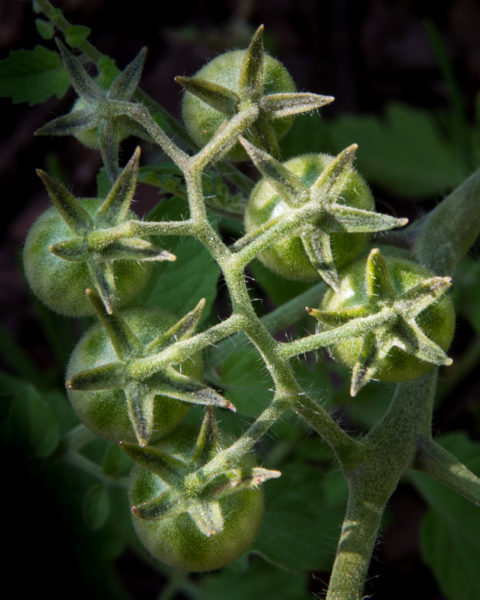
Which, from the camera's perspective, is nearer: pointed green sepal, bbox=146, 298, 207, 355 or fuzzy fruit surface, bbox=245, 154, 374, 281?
pointed green sepal, bbox=146, 298, 207, 355

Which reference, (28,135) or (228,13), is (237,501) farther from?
(228,13)

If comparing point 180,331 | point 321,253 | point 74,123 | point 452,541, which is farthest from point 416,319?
point 452,541

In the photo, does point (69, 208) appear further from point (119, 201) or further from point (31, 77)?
point (31, 77)

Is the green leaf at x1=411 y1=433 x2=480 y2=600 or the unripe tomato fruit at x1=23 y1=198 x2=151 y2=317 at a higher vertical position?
the unripe tomato fruit at x1=23 y1=198 x2=151 y2=317

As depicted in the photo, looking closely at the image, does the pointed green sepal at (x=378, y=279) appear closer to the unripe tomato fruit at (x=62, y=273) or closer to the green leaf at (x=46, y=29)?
the unripe tomato fruit at (x=62, y=273)

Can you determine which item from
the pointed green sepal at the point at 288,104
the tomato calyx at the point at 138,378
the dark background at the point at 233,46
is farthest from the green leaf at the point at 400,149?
the tomato calyx at the point at 138,378

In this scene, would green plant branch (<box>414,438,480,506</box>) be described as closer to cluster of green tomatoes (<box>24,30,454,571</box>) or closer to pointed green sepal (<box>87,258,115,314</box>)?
cluster of green tomatoes (<box>24,30,454,571</box>)

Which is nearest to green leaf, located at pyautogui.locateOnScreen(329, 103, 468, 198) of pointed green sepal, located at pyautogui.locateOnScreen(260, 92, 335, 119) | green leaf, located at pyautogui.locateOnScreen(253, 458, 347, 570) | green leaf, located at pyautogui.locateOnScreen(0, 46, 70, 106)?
green leaf, located at pyautogui.locateOnScreen(253, 458, 347, 570)
